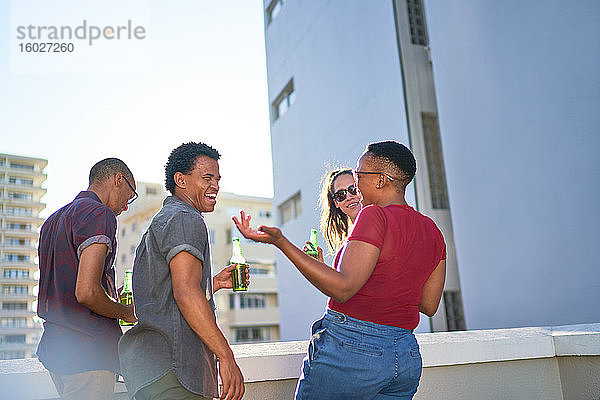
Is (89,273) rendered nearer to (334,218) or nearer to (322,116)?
(334,218)

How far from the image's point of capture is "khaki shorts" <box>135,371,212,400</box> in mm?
1567

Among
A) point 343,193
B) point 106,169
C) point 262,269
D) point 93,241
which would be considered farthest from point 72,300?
point 262,269

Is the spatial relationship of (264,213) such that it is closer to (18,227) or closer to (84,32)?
(18,227)

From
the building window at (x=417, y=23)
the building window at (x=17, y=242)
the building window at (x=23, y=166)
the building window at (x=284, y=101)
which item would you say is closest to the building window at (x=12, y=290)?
the building window at (x=17, y=242)

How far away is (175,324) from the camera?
1611 millimetres

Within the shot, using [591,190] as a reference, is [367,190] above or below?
below

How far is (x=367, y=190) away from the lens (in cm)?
182

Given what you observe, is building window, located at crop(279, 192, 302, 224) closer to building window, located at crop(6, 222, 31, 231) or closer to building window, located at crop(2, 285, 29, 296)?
building window, located at crop(2, 285, 29, 296)

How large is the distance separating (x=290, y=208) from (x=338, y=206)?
1264 centimetres

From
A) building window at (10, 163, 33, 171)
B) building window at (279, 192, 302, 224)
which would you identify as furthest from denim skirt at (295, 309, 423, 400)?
building window at (10, 163, 33, 171)

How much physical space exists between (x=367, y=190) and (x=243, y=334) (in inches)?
1497

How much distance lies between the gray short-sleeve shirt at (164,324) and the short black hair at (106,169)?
1.97ft

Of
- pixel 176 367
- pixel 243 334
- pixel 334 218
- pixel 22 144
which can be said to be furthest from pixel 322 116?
pixel 243 334

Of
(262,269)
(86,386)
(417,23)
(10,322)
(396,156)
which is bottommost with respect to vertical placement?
(86,386)
